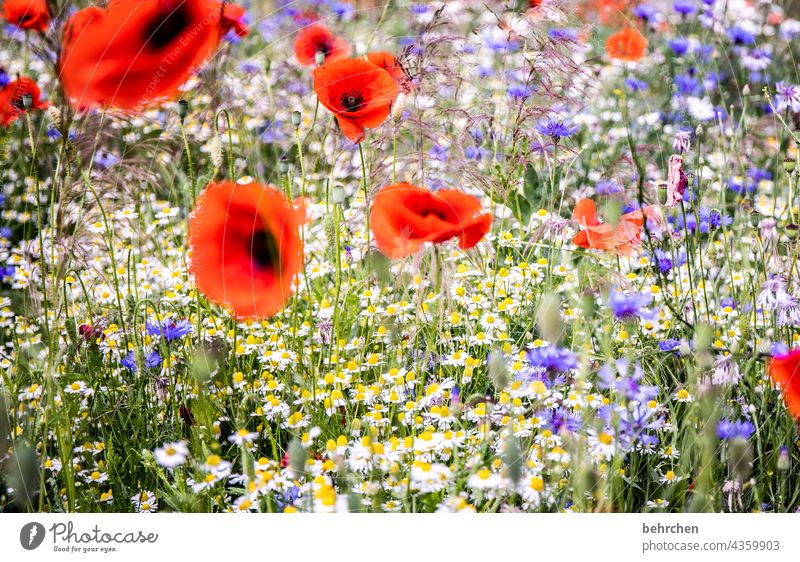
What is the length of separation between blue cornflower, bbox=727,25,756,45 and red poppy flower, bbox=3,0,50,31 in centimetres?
129

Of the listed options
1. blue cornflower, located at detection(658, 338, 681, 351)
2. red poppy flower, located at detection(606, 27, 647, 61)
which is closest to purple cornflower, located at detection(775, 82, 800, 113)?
red poppy flower, located at detection(606, 27, 647, 61)

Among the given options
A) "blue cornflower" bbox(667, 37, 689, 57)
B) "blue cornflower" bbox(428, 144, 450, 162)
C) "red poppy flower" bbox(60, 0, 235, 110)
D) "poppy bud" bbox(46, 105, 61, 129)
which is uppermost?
"blue cornflower" bbox(667, 37, 689, 57)

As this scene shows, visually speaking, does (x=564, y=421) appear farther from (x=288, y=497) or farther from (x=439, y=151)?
(x=439, y=151)

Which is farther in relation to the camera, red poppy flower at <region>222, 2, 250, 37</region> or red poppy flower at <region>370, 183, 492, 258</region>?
red poppy flower at <region>222, 2, 250, 37</region>

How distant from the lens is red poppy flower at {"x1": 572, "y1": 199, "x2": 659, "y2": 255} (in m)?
0.94

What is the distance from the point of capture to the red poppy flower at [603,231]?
942 mm

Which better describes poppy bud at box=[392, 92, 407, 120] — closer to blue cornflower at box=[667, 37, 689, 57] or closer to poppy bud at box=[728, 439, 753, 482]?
poppy bud at box=[728, 439, 753, 482]

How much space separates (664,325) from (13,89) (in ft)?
2.66

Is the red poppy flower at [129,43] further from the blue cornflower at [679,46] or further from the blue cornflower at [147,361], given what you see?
the blue cornflower at [679,46]

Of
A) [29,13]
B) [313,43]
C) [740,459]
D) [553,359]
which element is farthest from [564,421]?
[29,13]

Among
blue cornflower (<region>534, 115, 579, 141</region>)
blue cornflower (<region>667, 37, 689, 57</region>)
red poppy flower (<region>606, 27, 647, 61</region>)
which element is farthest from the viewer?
blue cornflower (<region>667, 37, 689, 57</region>)
